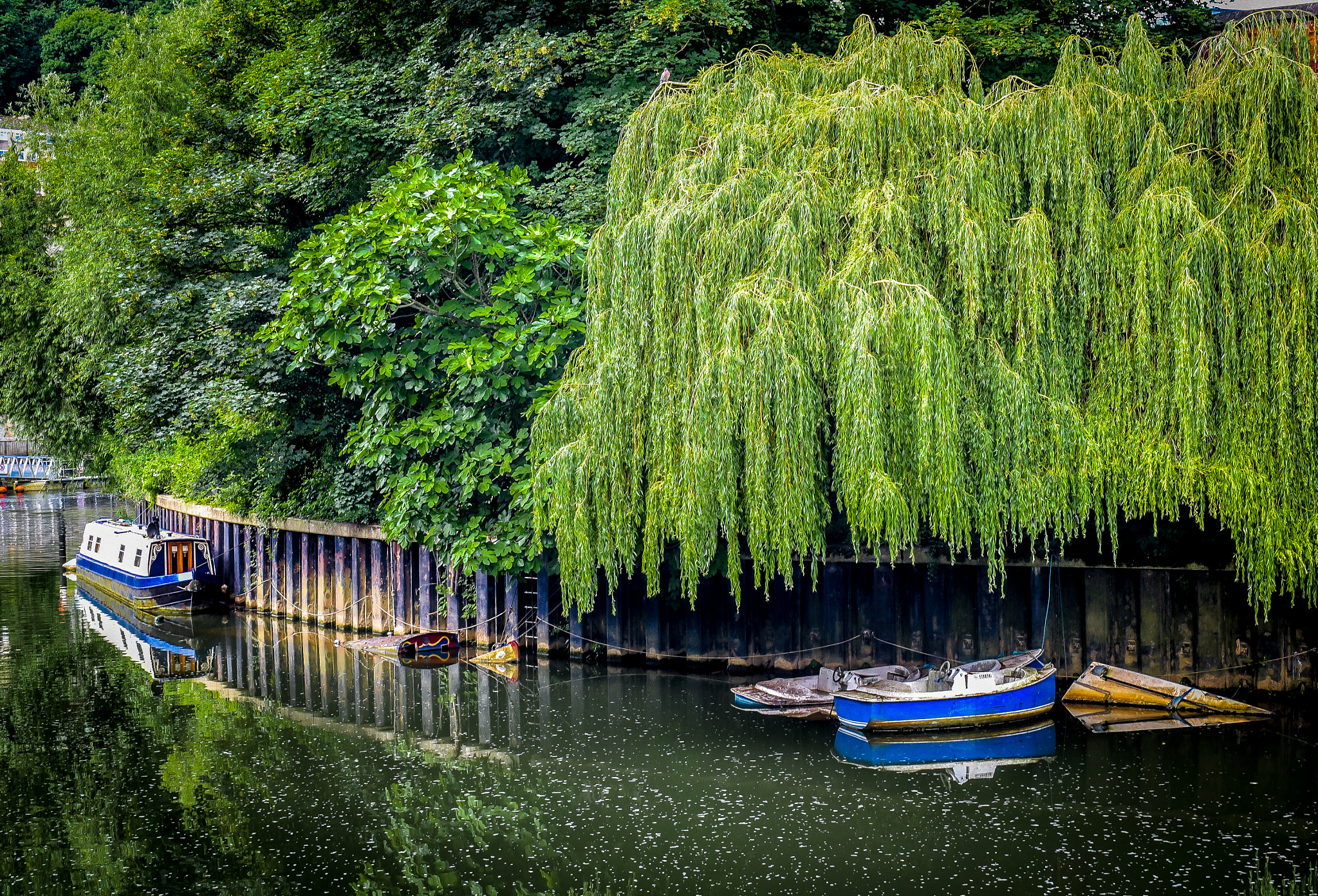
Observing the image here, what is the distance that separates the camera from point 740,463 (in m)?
15.0

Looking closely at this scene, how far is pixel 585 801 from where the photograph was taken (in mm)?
13039

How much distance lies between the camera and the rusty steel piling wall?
16.1 meters

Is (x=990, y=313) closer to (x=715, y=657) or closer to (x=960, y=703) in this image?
(x=960, y=703)

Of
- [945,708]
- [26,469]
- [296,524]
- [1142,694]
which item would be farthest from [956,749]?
[26,469]

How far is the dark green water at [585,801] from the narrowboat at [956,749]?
0.66 feet

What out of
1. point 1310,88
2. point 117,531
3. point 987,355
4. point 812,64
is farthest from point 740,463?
point 117,531

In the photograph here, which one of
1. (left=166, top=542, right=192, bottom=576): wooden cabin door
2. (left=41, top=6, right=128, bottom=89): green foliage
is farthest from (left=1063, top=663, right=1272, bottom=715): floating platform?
(left=41, top=6, right=128, bottom=89): green foliage

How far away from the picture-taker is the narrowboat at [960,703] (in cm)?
1512

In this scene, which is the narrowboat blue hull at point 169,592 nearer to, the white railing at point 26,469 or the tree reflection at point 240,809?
the tree reflection at point 240,809

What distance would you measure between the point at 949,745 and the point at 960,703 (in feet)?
1.96

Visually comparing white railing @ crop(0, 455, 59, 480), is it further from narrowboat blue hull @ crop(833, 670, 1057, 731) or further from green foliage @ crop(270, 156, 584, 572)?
narrowboat blue hull @ crop(833, 670, 1057, 731)

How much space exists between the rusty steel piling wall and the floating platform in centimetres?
62

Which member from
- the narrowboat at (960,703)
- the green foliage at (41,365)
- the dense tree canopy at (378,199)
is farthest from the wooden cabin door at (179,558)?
the narrowboat at (960,703)

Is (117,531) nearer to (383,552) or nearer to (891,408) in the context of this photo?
(383,552)
